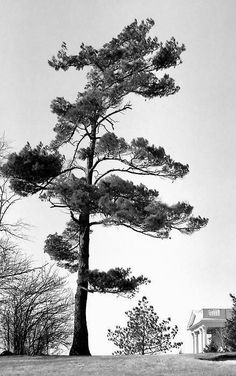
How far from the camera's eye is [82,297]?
62.3 feet

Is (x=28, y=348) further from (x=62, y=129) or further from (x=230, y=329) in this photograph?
(x=62, y=129)

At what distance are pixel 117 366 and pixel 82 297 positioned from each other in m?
4.59

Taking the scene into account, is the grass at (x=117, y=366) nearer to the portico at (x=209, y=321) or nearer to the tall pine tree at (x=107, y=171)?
the tall pine tree at (x=107, y=171)

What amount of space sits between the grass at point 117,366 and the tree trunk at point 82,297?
1657mm

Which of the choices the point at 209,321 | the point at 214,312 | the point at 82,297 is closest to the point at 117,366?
the point at 82,297

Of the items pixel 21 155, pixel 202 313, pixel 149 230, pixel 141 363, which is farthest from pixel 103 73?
pixel 202 313

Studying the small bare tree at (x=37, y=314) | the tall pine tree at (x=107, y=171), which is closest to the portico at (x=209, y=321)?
the small bare tree at (x=37, y=314)

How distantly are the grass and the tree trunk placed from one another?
166cm

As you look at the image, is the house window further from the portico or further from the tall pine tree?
the tall pine tree

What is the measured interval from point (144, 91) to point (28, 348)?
1490 centimetres

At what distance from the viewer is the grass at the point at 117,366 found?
533 inches

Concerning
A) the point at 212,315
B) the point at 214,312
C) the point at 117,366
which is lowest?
the point at 117,366

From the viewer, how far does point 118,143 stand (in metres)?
20.1

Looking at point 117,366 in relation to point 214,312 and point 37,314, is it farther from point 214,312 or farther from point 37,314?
point 214,312
